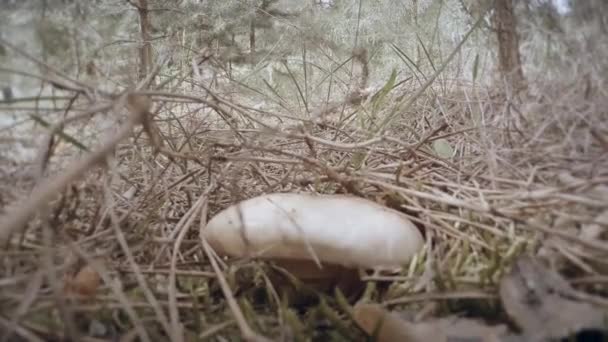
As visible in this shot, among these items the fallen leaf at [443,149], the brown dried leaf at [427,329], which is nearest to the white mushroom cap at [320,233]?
the brown dried leaf at [427,329]

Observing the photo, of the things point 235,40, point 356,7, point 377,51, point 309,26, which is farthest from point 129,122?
point 356,7

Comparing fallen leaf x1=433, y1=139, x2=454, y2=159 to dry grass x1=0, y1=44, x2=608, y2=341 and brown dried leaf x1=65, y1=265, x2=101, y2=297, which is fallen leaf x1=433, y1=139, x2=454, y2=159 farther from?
brown dried leaf x1=65, y1=265, x2=101, y2=297

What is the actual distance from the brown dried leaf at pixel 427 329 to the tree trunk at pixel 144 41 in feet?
4.07

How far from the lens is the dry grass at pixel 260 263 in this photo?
0.60 metres

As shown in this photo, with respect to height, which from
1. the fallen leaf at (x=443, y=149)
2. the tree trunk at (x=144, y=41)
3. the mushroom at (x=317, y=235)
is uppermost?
the tree trunk at (x=144, y=41)

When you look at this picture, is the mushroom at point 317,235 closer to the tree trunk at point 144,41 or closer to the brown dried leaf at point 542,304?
the brown dried leaf at point 542,304

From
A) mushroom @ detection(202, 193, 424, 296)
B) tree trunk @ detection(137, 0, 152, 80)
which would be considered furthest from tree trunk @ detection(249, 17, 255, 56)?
mushroom @ detection(202, 193, 424, 296)

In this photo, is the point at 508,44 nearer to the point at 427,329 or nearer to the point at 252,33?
the point at 427,329

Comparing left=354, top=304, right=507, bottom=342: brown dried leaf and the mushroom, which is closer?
left=354, top=304, right=507, bottom=342: brown dried leaf

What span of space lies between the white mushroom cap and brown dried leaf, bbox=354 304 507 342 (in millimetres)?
125

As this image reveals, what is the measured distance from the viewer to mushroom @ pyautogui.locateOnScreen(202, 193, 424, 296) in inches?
29.5

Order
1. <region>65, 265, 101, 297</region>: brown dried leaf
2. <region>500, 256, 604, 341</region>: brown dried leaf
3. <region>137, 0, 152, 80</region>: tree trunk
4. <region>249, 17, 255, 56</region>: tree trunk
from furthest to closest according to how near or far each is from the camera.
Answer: <region>249, 17, 255, 56</region>: tree trunk → <region>137, 0, 152, 80</region>: tree trunk → <region>65, 265, 101, 297</region>: brown dried leaf → <region>500, 256, 604, 341</region>: brown dried leaf

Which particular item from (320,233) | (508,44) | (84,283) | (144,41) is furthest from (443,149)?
(144,41)

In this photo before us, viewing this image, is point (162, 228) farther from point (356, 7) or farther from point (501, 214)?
point (356, 7)
